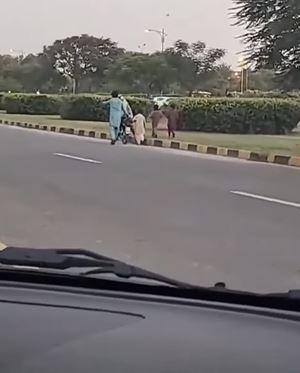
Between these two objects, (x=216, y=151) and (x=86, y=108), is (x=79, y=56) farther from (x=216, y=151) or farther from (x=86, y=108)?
(x=216, y=151)

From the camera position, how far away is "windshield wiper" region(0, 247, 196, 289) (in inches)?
A: 114

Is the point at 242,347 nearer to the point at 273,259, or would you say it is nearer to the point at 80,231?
the point at 273,259

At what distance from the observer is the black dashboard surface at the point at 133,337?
7.02ft

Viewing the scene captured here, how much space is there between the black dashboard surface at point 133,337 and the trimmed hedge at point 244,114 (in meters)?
27.5

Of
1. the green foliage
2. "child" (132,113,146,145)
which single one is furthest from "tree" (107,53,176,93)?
"child" (132,113,146,145)

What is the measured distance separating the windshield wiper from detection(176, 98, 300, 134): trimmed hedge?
88.0 feet

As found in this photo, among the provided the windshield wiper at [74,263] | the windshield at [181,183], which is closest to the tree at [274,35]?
the windshield at [181,183]

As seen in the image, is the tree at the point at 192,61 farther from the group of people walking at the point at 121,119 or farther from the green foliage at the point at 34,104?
the group of people walking at the point at 121,119

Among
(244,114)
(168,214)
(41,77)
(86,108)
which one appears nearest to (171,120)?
(244,114)

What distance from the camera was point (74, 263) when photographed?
9.96ft

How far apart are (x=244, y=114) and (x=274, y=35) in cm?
860

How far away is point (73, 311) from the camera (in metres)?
2.47

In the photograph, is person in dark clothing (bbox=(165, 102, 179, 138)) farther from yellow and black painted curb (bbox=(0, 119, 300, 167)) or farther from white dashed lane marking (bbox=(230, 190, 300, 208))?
white dashed lane marking (bbox=(230, 190, 300, 208))

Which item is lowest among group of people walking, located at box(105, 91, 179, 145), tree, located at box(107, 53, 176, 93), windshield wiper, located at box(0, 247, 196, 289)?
group of people walking, located at box(105, 91, 179, 145)
